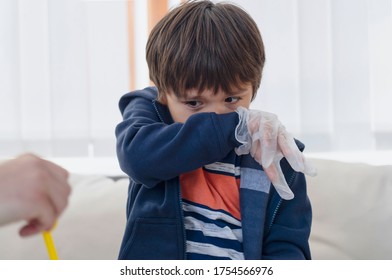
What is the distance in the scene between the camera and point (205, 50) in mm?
945

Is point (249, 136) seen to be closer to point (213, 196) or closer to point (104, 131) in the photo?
point (213, 196)

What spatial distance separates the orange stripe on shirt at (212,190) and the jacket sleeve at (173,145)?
0.19 feet

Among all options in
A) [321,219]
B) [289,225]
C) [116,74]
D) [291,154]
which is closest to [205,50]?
[291,154]

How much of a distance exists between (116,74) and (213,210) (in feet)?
3.21

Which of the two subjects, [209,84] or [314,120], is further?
[314,120]

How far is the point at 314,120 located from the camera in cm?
186

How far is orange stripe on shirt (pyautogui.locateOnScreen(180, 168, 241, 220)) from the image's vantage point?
0.98m

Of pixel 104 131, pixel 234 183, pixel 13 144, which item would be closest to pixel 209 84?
pixel 234 183

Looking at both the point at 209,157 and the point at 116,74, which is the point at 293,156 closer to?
the point at 209,157

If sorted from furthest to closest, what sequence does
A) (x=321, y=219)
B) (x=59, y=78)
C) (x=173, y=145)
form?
(x=59, y=78), (x=321, y=219), (x=173, y=145)

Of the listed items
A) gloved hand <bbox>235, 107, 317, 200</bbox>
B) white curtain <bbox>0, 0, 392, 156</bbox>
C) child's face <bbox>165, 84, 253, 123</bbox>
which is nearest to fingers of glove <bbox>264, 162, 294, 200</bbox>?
gloved hand <bbox>235, 107, 317, 200</bbox>

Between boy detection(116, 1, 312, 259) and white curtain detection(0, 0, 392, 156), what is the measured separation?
85 cm

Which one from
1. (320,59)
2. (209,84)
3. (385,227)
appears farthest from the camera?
(320,59)

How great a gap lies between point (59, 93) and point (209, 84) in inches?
40.4
